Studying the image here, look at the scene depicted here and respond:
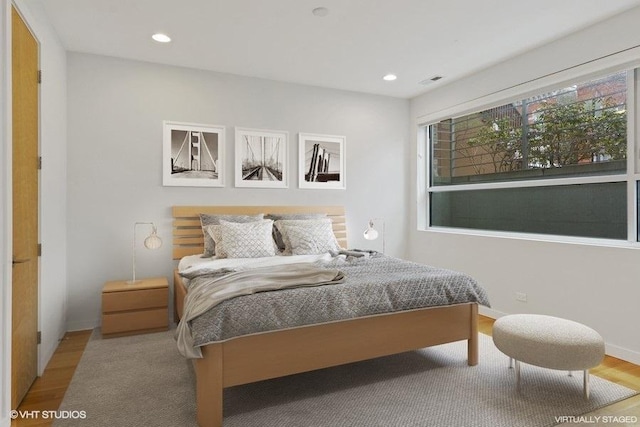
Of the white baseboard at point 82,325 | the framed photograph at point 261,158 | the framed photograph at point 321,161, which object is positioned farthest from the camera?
the framed photograph at point 321,161

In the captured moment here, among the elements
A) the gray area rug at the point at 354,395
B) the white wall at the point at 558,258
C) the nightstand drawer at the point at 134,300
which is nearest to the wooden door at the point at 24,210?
the gray area rug at the point at 354,395

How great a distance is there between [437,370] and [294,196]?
2510 mm

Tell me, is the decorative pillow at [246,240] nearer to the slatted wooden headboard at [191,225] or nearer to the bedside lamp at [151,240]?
the slatted wooden headboard at [191,225]

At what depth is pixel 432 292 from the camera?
2541 millimetres

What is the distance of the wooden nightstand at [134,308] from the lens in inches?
128

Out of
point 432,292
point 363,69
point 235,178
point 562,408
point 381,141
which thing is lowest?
point 562,408

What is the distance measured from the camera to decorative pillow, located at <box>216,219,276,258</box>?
→ 3410 millimetres

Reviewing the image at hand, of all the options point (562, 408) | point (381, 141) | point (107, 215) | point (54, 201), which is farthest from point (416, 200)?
point (54, 201)

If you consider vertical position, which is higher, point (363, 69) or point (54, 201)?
point (363, 69)

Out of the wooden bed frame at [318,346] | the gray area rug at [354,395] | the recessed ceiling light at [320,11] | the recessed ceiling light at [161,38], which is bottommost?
the gray area rug at [354,395]

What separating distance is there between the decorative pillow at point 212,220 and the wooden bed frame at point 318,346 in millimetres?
1752

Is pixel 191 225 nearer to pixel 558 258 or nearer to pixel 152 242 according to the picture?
pixel 152 242

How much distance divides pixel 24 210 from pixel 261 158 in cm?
236

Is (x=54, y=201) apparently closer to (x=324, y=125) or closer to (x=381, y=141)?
(x=324, y=125)
